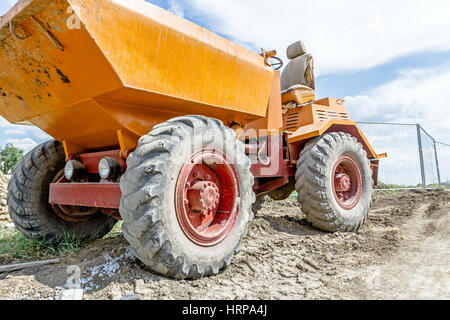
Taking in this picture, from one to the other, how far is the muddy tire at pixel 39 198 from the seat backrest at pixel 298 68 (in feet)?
12.5

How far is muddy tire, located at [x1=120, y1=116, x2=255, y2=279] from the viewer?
82.3 inches

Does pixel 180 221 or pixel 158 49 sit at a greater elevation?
pixel 158 49

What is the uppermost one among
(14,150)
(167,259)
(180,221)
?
(14,150)

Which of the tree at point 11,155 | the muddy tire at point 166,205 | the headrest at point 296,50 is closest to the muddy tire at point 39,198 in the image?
the muddy tire at point 166,205

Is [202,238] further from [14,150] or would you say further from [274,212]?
[14,150]

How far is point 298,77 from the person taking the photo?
5297 mm

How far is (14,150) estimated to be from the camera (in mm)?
21984

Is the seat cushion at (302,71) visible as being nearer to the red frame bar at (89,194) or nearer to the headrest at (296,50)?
the headrest at (296,50)

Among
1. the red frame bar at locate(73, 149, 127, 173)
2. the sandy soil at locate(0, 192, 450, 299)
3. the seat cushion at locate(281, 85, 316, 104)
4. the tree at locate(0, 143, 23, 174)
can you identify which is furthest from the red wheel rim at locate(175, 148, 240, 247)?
the tree at locate(0, 143, 23, 174)

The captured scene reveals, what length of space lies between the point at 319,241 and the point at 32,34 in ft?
11.1

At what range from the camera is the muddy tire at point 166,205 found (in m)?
2.09

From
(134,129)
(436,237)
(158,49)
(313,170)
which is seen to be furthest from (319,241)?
(158,49)

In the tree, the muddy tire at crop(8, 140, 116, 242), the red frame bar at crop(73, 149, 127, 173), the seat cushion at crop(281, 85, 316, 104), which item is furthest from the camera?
the tree

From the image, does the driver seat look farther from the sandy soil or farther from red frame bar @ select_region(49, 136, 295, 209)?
the sandy soil
